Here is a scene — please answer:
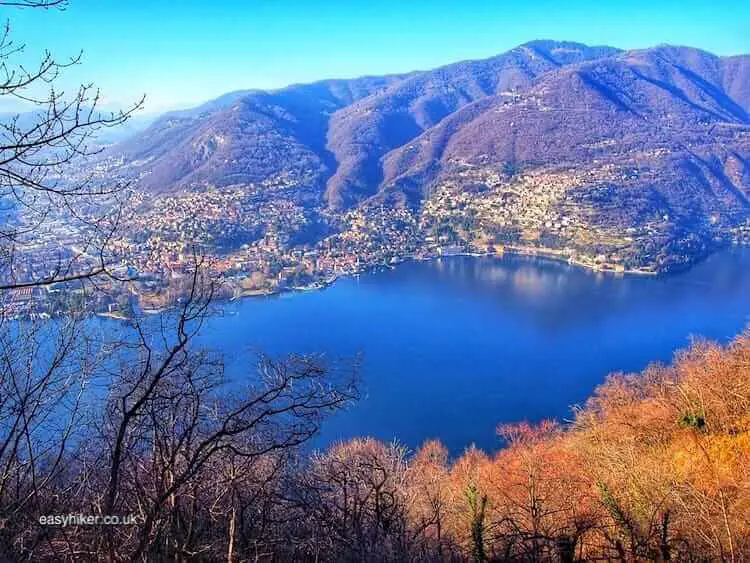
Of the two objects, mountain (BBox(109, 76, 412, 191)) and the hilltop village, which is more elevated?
mountain (BBox(109, 76, 412, 191))

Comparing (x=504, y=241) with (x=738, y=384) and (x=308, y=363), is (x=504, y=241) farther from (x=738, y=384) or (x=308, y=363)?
(x=308, y=363)

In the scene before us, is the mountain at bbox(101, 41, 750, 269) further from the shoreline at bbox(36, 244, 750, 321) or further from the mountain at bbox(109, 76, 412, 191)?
the shoreline at bbox(36, 244, 750, 321)

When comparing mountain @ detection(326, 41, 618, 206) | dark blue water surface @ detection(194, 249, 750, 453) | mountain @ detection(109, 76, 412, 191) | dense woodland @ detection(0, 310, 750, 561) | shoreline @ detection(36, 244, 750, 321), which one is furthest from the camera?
mountain @ detection(326, 41, 618, 206)

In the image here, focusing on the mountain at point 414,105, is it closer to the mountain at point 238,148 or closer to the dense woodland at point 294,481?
the mountain at point 238,148

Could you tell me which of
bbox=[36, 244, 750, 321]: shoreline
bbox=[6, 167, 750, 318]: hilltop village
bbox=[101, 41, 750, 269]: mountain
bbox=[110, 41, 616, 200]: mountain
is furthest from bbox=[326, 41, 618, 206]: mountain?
bbox=[36, 244, 750, 321]: shoreline

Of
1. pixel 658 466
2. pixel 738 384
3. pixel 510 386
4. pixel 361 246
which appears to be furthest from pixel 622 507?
pixel 361 246

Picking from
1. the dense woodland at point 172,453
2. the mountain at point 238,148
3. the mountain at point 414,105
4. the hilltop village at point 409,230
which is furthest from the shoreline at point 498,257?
the dense woodland at point 172,453
